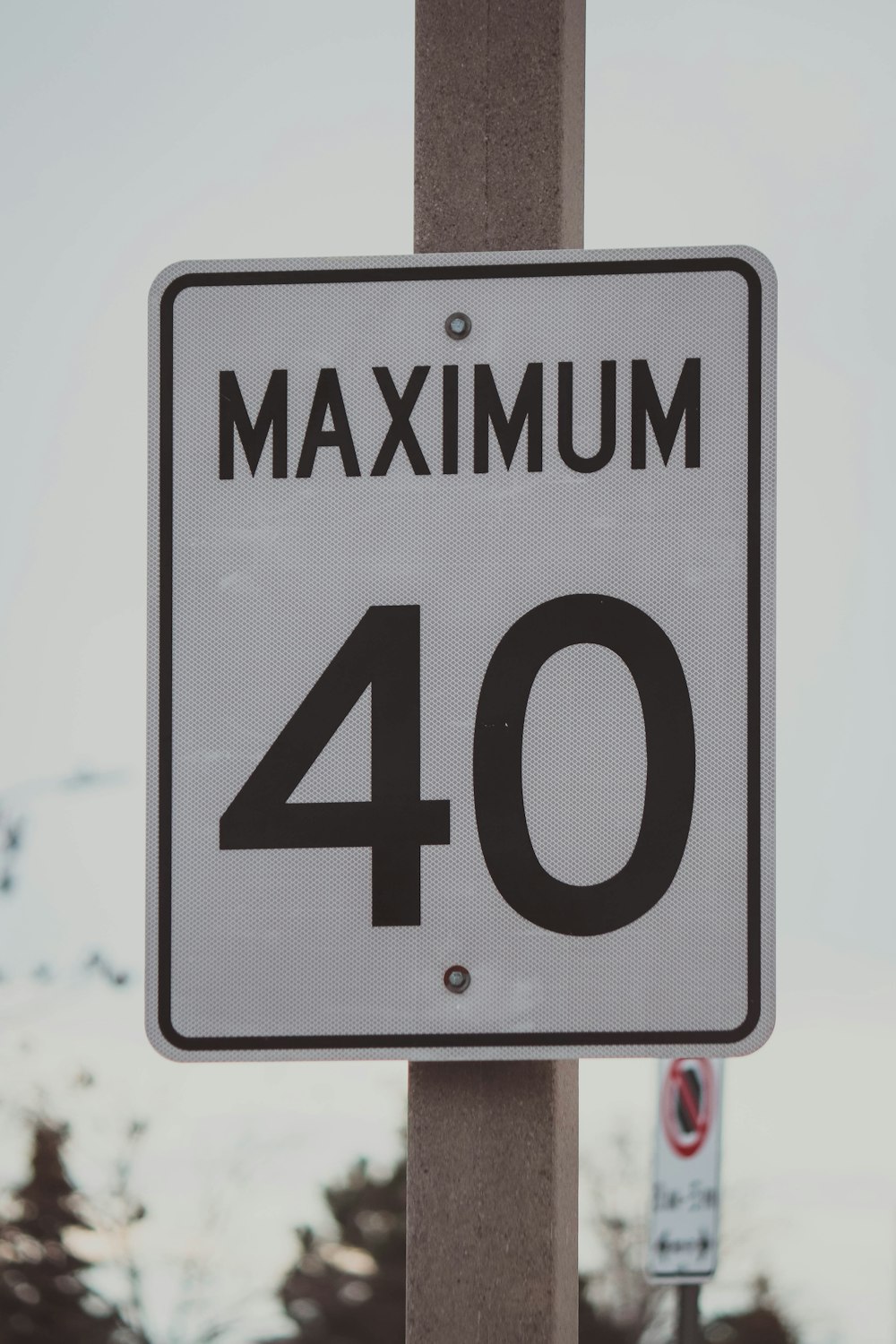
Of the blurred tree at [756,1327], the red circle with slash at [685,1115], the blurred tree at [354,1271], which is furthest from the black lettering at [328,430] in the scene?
the blurred tree at [354,1271]

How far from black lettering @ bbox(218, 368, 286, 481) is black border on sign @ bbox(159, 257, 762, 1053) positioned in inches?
2.5

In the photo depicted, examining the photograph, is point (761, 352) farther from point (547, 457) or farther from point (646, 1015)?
point (646, 1015)

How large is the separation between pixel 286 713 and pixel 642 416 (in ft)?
1.68

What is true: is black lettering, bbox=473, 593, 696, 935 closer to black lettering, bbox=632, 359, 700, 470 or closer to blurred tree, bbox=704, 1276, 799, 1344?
black lettering, bbox=632, 359, 700, 470

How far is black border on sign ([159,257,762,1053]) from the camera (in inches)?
90.4

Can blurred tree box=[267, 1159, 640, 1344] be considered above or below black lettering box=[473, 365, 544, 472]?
below

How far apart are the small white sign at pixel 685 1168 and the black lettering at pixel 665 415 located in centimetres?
846

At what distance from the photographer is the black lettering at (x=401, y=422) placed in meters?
2.42

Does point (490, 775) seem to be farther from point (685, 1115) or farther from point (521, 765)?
point (685, 1115)

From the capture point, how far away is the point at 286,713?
237 cm

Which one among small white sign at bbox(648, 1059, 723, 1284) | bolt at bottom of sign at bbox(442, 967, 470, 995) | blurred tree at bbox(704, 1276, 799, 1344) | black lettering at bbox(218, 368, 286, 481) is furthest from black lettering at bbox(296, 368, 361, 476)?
blurred tree at bbox(704, 1276, 799, 1344)

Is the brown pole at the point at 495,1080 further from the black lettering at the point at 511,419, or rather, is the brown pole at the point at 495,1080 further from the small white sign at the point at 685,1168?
the small white sign at the point at 685,1168
